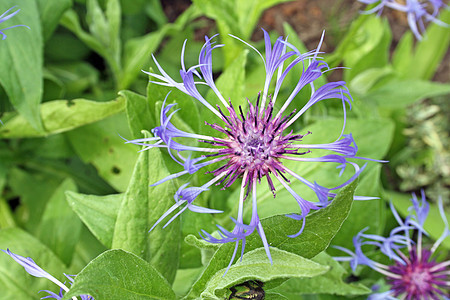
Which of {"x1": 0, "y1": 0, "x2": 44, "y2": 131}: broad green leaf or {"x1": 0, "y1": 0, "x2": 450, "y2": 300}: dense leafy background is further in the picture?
{"x1": 0, "y1": 0, "x2": 44, "y2": 131}: broad green leaf

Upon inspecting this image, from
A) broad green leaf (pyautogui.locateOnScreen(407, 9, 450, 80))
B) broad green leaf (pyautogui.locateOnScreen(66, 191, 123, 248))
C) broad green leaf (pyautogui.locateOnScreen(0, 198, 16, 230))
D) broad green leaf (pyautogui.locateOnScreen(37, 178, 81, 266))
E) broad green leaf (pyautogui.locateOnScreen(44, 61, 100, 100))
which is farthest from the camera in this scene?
broad green leaf (pyautogui.locateOnScreen(407, 9, 450, 80))

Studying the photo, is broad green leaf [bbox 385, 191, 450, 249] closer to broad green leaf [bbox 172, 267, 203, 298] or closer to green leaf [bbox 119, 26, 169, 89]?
broad green leaf [bbox 172, 267, 203, 298]

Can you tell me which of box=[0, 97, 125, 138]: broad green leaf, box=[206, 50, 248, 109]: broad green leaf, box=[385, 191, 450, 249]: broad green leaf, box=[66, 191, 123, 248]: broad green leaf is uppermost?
box=[206, 50, 248, 109]: broad green leaf

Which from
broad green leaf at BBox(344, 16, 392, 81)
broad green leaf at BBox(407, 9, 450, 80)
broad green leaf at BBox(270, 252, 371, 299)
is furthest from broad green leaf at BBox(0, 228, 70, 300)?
broad green leaf at BBox(407, 9, 450, 80)

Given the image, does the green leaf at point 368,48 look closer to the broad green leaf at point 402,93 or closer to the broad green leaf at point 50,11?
the broad green leaf at point 402,93

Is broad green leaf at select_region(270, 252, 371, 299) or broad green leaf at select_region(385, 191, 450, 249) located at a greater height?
broad green leaf at select_region(270, 252, 371, 299)

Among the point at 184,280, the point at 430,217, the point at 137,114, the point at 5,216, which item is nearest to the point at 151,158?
the point at 137,114

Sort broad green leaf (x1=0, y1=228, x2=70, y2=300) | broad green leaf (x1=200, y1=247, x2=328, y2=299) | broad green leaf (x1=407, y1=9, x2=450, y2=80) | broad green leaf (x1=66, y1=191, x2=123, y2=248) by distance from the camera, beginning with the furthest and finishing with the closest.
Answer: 1. broad green leaf (x1=407, y1=9, x2=450, y2=80)
2. broad green leaf (x1=0, y1=228, x2=70, y2=300)
3. broad green leaf (x1=66, y1=191, x2=123, y2=248)
4. broad green leaf (x1=200, y1=247, x2=328, y2=299)

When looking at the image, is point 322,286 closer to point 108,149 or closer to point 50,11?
point 108,149

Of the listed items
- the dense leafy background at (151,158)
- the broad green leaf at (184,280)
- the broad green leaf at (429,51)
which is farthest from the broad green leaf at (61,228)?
the broad green leaf at (429,51)
